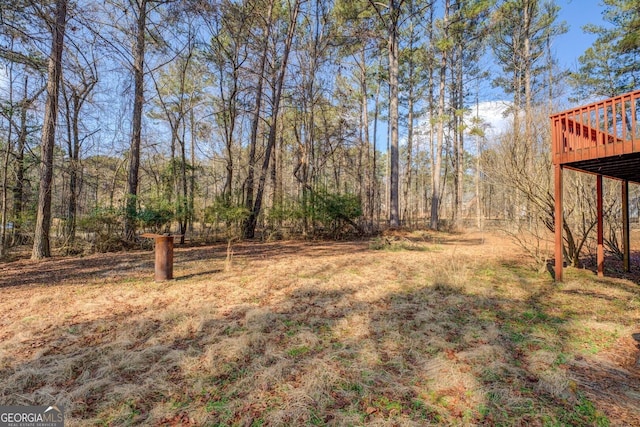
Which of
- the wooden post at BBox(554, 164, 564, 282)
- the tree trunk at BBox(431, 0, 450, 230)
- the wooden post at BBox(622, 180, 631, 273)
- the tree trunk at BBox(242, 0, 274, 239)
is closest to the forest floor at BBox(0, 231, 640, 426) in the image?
the wooden post at BBox(554, 164, 564, 282)

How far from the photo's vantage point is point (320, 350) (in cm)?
252

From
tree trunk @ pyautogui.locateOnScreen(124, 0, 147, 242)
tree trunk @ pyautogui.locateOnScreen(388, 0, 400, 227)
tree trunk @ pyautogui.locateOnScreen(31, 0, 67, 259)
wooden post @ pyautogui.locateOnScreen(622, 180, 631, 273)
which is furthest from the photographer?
tree trunk @ pyautogui.locateOnScreen(388, 0, 400, 227)

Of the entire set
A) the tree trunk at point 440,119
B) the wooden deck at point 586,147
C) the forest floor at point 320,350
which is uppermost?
the tree trunk at point 440,119

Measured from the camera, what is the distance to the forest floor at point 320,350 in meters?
1.79

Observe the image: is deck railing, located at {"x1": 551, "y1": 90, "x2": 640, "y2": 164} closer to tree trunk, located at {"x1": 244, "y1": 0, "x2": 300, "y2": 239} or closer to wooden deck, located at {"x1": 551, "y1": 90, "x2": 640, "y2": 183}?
wooden deck, located at {"x1": 551, "y1": 90, "x2": 640, "y2": 183}

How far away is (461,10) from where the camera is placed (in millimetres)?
12805

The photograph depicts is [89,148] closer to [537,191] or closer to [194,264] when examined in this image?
[194,264]

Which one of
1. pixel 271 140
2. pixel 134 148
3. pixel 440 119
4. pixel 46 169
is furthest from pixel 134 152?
pixel 440 119

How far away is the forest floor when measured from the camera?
70.6 inches

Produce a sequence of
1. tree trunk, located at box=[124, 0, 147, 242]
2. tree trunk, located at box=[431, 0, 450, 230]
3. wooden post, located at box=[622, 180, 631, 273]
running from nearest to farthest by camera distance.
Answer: wooden post, located at box=[622, 180, 631, 273] → tree trunk, located at box=[124, 0, 147, 242] → tree trunk, located at box=[431, 0, 450, 230]

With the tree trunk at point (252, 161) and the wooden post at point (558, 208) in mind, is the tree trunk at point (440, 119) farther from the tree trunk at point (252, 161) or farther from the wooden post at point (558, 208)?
the wooden post at point (558, 208)

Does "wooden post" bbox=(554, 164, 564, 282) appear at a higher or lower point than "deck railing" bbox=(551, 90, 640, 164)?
lower

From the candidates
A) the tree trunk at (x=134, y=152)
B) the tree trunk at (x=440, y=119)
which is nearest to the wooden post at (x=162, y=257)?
the tree trunk at (x=134, y=152)

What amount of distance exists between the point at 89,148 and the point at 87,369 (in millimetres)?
11251
